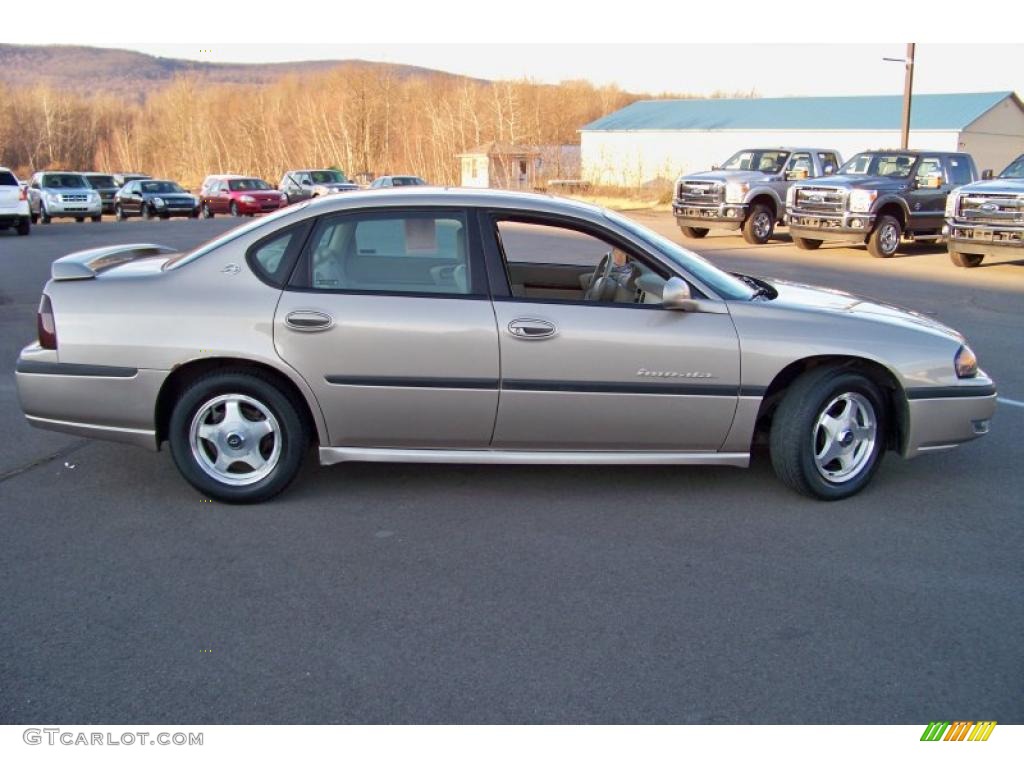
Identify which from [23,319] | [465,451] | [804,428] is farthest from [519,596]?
[23,319]

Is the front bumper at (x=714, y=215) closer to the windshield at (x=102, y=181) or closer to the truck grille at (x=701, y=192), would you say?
the truck grille at (x=701, y=192)

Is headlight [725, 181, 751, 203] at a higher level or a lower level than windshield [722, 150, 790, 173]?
lower

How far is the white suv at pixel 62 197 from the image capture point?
31516 millimetres

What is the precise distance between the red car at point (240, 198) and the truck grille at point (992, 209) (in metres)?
26.8

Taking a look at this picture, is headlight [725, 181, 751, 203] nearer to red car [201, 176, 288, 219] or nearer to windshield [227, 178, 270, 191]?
red car [201, 176, 288, 219]

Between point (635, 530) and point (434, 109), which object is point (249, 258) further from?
point (434, 109)

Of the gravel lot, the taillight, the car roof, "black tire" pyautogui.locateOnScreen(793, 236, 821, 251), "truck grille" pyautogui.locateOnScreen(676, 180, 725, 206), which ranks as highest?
"truck grille" pyautogui.locateOnScreen(676, 180, 725, 206)

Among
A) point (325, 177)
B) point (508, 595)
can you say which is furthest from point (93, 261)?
point (325, 177)

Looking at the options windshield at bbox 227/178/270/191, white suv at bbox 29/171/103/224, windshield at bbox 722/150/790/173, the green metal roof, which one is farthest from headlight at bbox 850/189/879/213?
the green metal roof

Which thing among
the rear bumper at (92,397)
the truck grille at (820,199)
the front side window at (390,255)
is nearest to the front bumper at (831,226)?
the truck grille at (820,199)

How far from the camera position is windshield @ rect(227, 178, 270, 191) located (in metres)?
37.6

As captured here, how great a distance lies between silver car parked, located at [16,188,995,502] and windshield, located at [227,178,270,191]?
114ft

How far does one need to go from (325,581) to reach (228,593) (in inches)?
15.7

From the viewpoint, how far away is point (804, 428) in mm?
4863
